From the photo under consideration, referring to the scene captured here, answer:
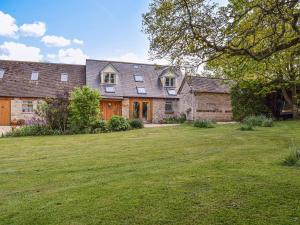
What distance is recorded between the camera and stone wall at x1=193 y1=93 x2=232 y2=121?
95.7ft

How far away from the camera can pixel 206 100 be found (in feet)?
96.8

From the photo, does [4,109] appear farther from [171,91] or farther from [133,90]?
[171,91]

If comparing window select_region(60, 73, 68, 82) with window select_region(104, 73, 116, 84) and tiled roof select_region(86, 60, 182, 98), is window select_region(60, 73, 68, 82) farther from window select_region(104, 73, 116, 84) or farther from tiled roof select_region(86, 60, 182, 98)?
window select_region(104, 73, 116, 84)

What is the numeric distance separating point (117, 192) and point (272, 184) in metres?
2.82

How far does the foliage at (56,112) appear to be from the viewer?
1906cm

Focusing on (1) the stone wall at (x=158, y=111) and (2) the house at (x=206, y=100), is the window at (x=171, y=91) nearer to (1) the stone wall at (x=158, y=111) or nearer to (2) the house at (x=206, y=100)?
(1) the stone wall at (x=158, y=111)

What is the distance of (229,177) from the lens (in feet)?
20.1

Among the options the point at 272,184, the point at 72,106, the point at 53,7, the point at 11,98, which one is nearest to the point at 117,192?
the point at 272,184

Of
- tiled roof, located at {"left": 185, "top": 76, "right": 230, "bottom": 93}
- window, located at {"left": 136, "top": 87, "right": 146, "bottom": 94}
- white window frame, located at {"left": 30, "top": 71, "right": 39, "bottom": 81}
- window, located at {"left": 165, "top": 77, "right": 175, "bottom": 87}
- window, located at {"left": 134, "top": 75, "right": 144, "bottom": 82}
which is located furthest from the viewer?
window, located at {"left": 165, "top": 77, "right": 175, "bottom": 87}

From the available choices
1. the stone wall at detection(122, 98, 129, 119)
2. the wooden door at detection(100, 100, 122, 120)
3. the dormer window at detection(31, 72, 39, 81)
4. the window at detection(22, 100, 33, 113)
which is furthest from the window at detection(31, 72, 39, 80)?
the stone wall at detection(122, 98, 129, 119)

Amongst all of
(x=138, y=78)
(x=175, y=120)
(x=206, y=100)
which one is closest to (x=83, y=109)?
(x=175, y=120)

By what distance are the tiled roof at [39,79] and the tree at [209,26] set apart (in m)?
20.8

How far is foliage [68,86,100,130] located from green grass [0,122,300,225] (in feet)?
33.9

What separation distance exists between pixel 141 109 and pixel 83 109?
12334 mm
